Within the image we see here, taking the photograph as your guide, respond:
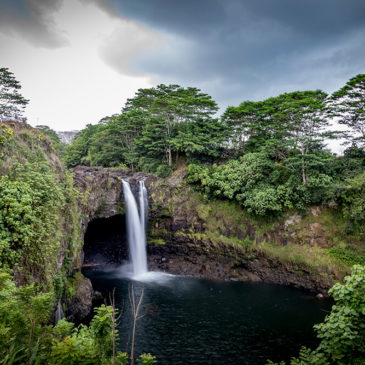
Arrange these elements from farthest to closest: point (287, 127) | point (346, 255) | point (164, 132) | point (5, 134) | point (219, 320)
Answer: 1. point (164, 132)
2. point (287, 127)
3. point (346, 255)
4. point (219, 320)
5. point (5, 134)

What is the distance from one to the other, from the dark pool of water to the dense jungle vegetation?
2081 mm

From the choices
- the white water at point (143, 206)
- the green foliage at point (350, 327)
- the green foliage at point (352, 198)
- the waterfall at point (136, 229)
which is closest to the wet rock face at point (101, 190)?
the waterfall at point (136, 229)

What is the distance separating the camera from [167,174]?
23.6m

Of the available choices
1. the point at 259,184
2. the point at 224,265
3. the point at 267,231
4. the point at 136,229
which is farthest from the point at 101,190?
the point at 267,231

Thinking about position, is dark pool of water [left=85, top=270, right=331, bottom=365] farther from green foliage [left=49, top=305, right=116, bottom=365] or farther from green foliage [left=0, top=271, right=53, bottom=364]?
green foliage [left=0, top=271, right=53, bottom=364]

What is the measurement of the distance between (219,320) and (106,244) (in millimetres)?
12749

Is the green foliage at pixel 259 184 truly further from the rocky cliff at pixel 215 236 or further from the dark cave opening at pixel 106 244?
the dark cave opening at pixel 106 244

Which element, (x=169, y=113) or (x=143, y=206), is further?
(x=169, y=113)

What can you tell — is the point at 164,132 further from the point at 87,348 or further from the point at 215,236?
the point at 87,348

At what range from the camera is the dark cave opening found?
20859mm

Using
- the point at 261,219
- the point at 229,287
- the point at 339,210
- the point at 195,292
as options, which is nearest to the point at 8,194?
the point at 195,292

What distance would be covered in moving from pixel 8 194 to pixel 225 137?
19.6 m

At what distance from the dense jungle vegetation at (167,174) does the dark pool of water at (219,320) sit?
2.08 meters

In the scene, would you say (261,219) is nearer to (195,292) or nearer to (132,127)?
(195,292)
